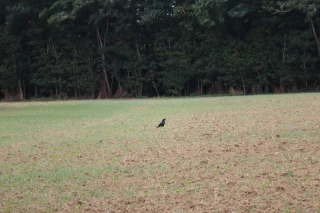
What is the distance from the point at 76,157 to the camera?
26.8 feet

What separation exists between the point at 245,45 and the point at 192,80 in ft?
14.4

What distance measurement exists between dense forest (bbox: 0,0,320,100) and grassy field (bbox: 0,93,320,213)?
1675 centimetres

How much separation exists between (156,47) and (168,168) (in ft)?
82.7

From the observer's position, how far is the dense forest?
27.8 m

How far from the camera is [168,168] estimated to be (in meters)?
6.84

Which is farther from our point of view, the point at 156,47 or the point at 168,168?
the point at 156,47

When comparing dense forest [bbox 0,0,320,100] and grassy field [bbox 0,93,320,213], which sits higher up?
dense forest [bbox 0,0,320,100]

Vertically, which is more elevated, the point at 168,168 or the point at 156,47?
the point at 156,47

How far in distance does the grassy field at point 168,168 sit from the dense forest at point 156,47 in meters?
16.8

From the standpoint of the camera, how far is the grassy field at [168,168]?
17.1 feet

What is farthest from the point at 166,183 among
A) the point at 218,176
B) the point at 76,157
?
the point at 76,157

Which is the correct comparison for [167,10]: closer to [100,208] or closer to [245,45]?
[245,45]

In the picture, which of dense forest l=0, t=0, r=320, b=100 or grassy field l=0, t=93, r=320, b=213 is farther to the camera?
dense forest l=0, t=0, r=320, b=100

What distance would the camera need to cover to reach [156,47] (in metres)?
31.6
